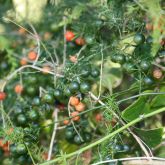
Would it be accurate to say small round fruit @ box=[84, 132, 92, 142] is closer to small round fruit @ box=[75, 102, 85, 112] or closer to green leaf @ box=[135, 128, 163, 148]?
small round fruit @ box=[75, 102, 85, 112]

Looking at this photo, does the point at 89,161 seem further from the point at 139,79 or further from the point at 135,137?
the point at 139,79

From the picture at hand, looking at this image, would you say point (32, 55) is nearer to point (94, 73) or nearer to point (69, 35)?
point (69, 35)

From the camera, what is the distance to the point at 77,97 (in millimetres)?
1918

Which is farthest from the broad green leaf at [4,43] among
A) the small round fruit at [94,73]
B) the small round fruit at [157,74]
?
the small round fruit at [157,74]

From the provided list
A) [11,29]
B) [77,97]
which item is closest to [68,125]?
[77,97]

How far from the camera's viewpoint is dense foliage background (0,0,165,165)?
178cm

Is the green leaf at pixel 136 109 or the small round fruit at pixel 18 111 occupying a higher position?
the green leaf at pixel 136 109

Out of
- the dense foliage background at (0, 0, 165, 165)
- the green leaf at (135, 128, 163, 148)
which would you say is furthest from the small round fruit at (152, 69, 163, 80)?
the green leaf at (135, 128, 163, 148)

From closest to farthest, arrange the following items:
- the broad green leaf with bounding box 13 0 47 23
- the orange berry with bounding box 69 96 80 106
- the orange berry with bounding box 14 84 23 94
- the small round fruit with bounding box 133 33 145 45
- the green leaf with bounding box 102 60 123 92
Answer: the small round fruit with bounding box 133 33 145 45 < the orange berry with bounding box 69 96 80 106 < the green leaf with bounding box 102 60 123 92 < the orange berry with bounding box 14 84 23 94 < the broad green leaf with bounding box 13 0 47 23

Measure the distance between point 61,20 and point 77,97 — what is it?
58cm

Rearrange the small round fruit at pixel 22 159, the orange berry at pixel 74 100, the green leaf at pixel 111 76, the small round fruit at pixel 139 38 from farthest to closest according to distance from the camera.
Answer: the green leaf at pixel 111 76
the small round fruit at pixel 22 159
the orange berry at pixel 74 100
the small round fruit at pixel 139 38

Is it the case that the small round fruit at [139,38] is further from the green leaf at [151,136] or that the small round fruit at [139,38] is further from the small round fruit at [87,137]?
the small round fruit at [87,137]

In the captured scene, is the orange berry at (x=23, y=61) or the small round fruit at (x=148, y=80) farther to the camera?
the orange berry at (x=23, y=61)

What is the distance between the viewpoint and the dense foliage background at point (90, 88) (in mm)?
1780
